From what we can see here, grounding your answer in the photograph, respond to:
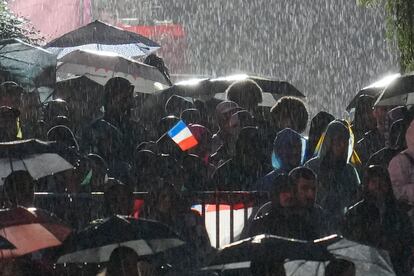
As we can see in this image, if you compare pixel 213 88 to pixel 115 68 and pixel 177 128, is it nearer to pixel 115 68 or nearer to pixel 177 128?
pixel 115 68

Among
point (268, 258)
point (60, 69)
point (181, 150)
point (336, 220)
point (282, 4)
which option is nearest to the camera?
point (268, 258)

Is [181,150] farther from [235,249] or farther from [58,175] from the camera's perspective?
[235,249]

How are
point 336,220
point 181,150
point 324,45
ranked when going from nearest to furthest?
1. point 336,220
2. point 181,150
3. point 324,45

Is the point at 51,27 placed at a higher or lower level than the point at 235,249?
higher

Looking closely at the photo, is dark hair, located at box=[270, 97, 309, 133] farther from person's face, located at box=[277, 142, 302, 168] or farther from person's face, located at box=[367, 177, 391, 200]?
person's face, located at box=[367, 177, 391, 200]

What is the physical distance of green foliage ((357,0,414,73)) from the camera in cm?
1537

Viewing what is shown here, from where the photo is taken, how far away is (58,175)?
1030 cm

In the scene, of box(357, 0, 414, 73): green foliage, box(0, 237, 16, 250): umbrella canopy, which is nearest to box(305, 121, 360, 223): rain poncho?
box(0, 237, 16, 250): umbrella canopy

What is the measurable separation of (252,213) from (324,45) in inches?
1448

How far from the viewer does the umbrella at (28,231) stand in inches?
331

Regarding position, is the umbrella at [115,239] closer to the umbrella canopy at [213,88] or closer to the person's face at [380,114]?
the person's face at [380,114]

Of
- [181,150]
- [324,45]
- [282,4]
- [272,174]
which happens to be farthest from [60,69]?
[282,4]

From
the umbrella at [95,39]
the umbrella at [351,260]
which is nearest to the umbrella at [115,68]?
the umbrella at [95,39]

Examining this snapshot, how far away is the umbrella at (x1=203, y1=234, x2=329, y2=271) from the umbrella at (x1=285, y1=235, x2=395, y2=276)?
147mm
